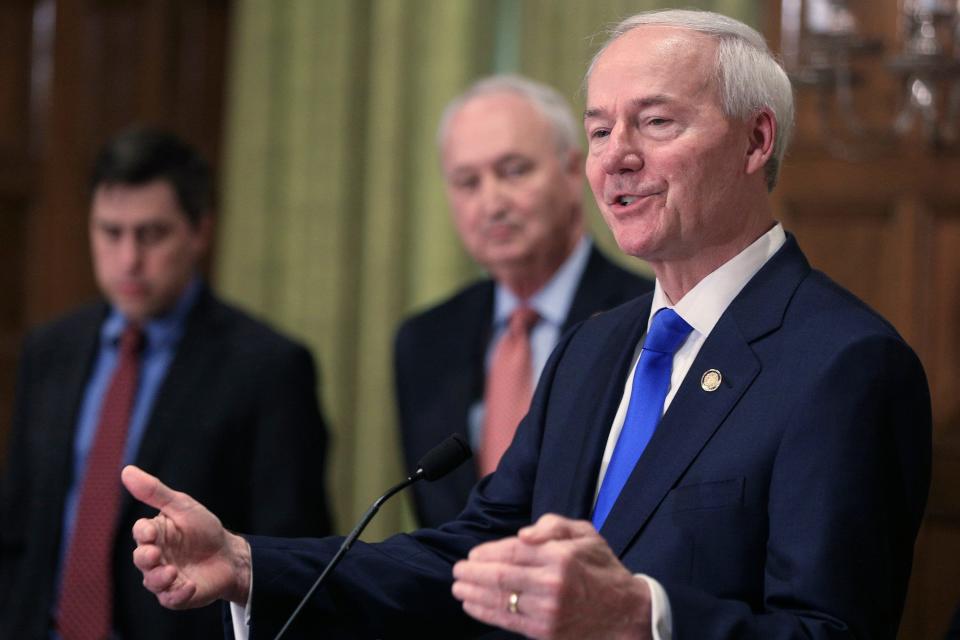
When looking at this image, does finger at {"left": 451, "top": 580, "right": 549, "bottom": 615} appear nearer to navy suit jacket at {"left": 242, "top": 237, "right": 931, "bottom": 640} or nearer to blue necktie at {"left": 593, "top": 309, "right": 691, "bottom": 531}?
navy suit jacket at {"left": 242, "top": 237, "right": 931, "bottom": 640}

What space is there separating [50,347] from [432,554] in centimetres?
207

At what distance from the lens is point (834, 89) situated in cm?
407

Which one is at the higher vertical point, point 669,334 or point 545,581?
point 669,334

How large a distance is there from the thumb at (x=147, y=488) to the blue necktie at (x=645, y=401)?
588 mm

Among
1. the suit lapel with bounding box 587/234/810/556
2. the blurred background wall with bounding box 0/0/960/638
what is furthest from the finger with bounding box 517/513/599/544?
the blurred background wall with bounding box 0/0/960/638

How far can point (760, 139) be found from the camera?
2059mm

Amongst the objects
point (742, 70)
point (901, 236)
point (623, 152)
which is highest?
point (742, 70)

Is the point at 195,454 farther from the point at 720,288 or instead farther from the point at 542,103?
the point at 720,288

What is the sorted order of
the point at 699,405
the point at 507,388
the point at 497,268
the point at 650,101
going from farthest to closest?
the point at 497,268 < the point at 507,388 < the point at 650,101 < the point at 699,405

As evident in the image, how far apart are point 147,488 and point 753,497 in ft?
2.61

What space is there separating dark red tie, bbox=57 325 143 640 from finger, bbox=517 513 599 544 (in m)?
2.14

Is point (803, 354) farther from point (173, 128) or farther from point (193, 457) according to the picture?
point (173, 128)

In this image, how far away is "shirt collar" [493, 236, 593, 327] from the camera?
3.49m

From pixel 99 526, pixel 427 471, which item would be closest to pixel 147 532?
pixel 427 471
